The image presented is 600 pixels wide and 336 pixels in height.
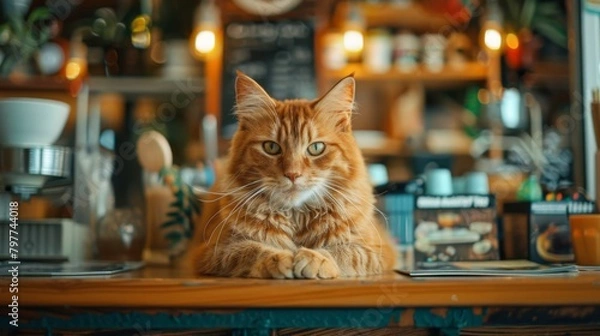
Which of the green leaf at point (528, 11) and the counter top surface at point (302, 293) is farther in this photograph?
the green leaf at point (528, 11)

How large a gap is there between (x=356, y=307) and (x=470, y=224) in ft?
1.67

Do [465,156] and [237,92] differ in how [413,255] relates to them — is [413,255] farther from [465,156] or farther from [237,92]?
[465,156]

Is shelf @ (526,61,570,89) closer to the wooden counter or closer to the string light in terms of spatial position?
the string light

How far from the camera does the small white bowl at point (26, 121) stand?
3.93 feet

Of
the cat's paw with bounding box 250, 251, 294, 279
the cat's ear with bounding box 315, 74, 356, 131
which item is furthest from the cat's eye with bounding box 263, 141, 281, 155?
the cat's paw with bounding box 250, 251, 294, 279

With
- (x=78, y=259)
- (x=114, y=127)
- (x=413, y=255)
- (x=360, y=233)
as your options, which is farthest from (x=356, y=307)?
(x=114, y=127)

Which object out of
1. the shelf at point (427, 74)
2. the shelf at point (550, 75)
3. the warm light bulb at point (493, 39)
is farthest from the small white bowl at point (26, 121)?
the shelf at point (550, 75)

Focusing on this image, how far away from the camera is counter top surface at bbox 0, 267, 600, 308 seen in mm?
796

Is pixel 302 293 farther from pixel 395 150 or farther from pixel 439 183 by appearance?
pixel 395 150

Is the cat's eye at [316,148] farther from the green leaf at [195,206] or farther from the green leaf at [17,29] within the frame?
the green leaf at [17,29]

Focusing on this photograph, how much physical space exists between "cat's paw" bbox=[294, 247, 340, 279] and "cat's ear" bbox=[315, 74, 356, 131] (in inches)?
11.9

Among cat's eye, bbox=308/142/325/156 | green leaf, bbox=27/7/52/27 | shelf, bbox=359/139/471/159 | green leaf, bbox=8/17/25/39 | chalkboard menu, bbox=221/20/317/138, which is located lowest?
cat's eye, bbox=308/142/325/156

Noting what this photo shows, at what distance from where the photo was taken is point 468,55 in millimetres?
3391

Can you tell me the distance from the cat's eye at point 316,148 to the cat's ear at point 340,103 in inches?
2.5
